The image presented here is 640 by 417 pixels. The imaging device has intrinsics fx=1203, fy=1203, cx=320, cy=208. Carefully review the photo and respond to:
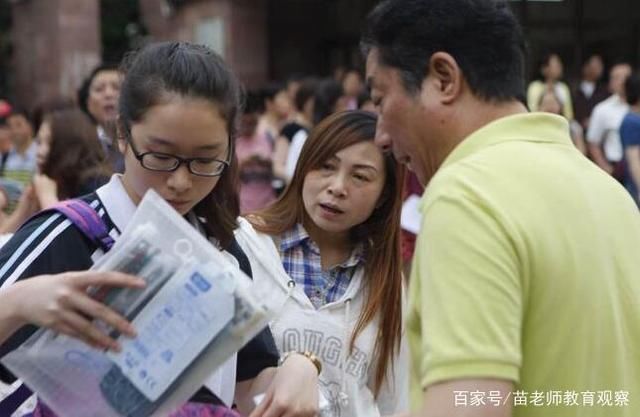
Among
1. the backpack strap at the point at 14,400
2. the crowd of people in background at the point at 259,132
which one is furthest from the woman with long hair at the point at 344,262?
the backpack strap at the point at 14,400

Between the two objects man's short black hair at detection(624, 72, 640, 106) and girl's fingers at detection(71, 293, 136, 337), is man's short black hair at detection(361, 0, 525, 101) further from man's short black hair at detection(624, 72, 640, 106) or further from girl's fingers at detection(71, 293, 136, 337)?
man's short black hair at detection(624, 72, 640, 106)

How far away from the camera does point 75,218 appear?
Answer: 2416 millimetres

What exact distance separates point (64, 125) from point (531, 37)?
32.2 feet

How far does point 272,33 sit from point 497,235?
1478 centimetres

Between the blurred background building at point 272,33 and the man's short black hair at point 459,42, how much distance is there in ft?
39.9

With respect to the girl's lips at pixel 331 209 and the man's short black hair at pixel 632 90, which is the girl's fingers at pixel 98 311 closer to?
the girl's lips at pixel 331 209

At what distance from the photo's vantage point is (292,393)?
246cm

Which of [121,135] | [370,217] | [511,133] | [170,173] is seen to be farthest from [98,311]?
[370,217]

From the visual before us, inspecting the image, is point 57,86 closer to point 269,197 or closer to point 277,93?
point 277,93

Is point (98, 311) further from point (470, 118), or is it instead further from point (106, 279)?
point (470, 118)

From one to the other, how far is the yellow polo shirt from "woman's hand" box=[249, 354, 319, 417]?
13.6 inches

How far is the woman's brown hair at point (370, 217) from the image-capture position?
359 cm

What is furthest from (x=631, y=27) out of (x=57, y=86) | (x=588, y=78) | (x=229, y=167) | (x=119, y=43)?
(x=229, y=167)

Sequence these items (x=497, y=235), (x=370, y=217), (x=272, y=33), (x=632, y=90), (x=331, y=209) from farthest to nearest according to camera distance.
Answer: (x=272, y=33) → (x=632, y=90) → (x=370, y=217) → (x=331, y=209) → (x=497, y=235)
